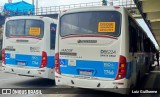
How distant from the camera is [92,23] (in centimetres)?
864

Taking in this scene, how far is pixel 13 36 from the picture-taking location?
1210 cm

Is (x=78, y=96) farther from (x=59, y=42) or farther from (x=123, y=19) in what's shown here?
(x=123, y=19)

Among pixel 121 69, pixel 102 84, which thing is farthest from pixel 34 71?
pixel 121 69

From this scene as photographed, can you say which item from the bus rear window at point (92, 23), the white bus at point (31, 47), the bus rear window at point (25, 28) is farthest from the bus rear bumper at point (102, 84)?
the bus rear window at point (25, 28)

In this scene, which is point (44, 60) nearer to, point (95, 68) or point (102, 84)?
point (95, 68)

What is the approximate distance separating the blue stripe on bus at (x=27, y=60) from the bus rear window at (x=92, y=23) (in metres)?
2.61

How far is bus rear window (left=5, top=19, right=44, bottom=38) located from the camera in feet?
38.0

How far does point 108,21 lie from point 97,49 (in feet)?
2.98

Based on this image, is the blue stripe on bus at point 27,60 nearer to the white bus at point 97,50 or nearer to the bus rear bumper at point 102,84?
the white bus at point 97,50

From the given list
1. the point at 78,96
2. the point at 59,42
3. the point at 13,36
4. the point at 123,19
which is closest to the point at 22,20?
the point at 13,36

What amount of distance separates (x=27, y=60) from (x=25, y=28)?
1373 mm

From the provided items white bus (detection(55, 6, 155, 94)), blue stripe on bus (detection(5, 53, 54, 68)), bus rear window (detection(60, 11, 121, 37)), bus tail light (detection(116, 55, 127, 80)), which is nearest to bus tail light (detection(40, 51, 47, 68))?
blue stripe on bus (detection(5, 53, 54, 68))

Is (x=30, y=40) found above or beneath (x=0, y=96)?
above

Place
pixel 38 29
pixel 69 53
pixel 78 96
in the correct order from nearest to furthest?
pixel 69 53
pixel 78 96
pixel 38 29
